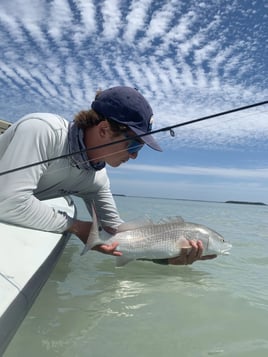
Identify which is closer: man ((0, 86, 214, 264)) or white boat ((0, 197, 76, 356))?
white boat ((0, 197, 76, 356))

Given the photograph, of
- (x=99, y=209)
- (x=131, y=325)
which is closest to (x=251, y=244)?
(x=99, y=209)

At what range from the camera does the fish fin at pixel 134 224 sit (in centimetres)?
323

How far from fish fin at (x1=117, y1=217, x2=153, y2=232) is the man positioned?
3.9 inches

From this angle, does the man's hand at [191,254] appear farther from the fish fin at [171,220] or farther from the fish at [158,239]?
the fish fin at [171,220]

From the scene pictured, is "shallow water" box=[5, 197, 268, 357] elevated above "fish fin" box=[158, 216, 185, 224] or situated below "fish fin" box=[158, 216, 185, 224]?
below

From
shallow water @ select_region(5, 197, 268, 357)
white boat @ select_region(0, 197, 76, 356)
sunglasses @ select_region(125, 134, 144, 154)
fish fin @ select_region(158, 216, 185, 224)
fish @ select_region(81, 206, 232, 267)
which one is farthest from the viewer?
fish fin @ select_region(158, 216, 185, 224)

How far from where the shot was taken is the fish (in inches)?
123

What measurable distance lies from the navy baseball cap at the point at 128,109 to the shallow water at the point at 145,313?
1.31 metres

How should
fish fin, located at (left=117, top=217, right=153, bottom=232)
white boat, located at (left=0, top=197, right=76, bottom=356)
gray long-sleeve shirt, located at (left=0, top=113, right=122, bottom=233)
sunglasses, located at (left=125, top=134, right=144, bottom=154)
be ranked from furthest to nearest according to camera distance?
fish fin, located at (left=117, top=217, right=153, bottom=232), sunglasses, located at (left=125, top=134, right=144, bottom=154), gray long-sleeve shirt, located at (left=0, top=113, right=122, bottom=233), white boat, located at (left=0, top=197, right=76, bottom=356)

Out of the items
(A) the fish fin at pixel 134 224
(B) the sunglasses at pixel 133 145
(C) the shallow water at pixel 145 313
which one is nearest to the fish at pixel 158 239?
(A) the fish fin at pixel 134 224

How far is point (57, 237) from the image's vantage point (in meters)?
2.94

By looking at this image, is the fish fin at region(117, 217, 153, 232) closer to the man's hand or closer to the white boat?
the man's hand

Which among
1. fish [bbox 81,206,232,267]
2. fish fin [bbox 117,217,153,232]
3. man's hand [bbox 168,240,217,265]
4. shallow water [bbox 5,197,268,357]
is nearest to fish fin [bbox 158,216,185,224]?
fish [bbox 81,206,232,267]

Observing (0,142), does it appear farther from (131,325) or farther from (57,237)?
(131,325)
